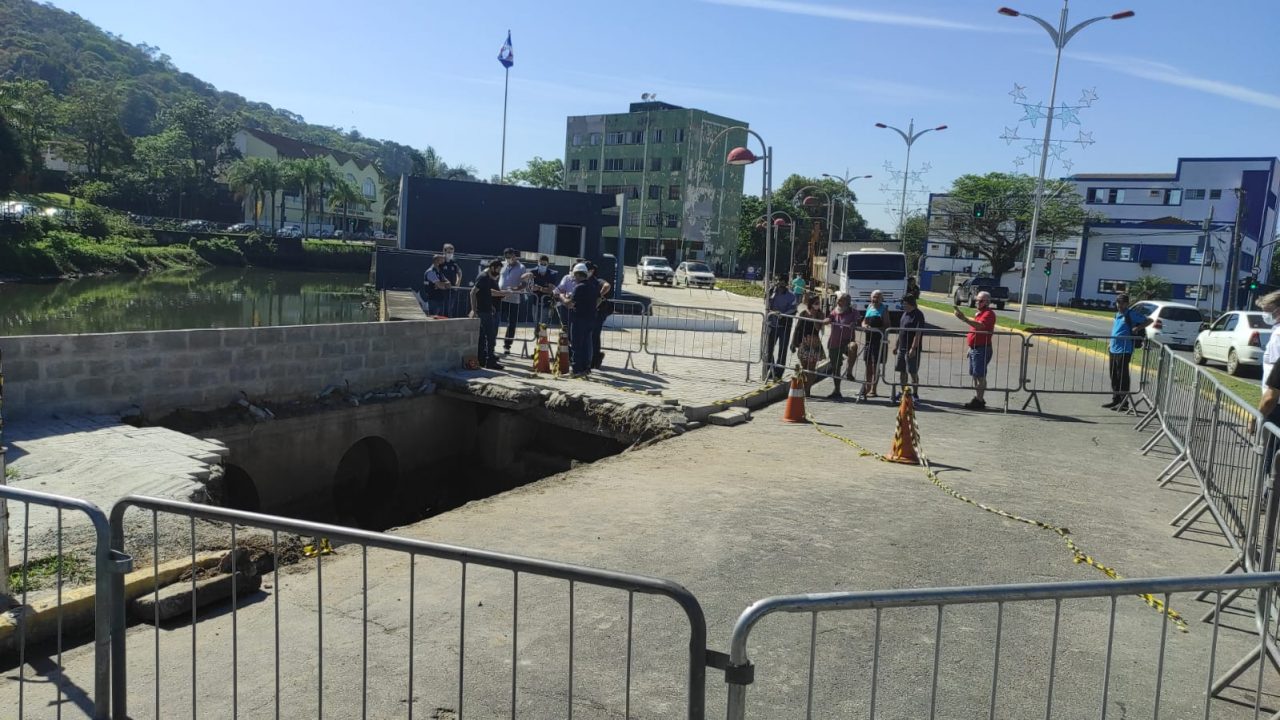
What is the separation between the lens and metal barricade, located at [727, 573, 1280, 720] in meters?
4.13

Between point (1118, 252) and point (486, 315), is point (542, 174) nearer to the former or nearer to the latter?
point (1118, 252)

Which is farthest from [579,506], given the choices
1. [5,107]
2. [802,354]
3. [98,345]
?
[5,107]

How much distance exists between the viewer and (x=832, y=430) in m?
11.5

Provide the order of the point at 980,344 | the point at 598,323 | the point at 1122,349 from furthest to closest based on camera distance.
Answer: the point at 598,323 → the point at 1122,349 → the point at 980,344

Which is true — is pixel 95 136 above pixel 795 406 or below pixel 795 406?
above

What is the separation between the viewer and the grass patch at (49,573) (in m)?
5.12

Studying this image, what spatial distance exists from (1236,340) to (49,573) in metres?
23.2

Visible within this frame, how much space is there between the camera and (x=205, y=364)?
1016cm

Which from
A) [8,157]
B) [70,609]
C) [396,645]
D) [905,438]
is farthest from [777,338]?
[8,157]

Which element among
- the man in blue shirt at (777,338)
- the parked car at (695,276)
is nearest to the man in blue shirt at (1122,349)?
the man in blue shirt at (777,338)

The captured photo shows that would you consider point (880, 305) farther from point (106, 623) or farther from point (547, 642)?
point (106, 623)

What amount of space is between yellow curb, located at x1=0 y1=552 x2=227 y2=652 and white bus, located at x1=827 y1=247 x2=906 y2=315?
2617cm

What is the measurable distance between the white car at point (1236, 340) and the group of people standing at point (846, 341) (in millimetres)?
10663

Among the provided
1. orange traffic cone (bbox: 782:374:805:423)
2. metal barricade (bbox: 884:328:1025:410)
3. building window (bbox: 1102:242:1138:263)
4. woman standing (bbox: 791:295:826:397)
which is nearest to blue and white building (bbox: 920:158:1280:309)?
building window (bbox: 1102:242:1138:263)
